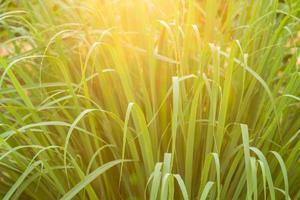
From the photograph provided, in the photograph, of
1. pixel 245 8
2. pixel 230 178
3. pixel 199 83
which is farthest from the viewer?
pixel 245 8

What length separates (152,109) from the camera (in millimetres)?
1887

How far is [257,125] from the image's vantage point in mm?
1944

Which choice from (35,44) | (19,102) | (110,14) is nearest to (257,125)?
(110,14)

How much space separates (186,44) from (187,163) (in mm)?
337

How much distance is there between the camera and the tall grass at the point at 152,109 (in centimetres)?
173

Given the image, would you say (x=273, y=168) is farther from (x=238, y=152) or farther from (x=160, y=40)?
(x=160, y=40)

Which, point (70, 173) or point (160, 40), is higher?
point (160, 40)

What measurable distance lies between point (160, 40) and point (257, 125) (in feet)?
1.26

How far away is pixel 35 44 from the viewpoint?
90.4 inches

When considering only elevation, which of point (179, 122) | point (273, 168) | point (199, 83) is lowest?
point (273, 168)

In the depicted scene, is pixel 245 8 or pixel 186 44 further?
pixel 245 8

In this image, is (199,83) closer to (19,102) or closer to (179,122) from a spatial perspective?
(179,122)

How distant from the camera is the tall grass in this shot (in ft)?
5.67

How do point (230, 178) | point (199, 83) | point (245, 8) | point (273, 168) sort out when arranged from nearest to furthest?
point (199, 83) → point (230, 178) → point (273, 168) → point (245, 8)
